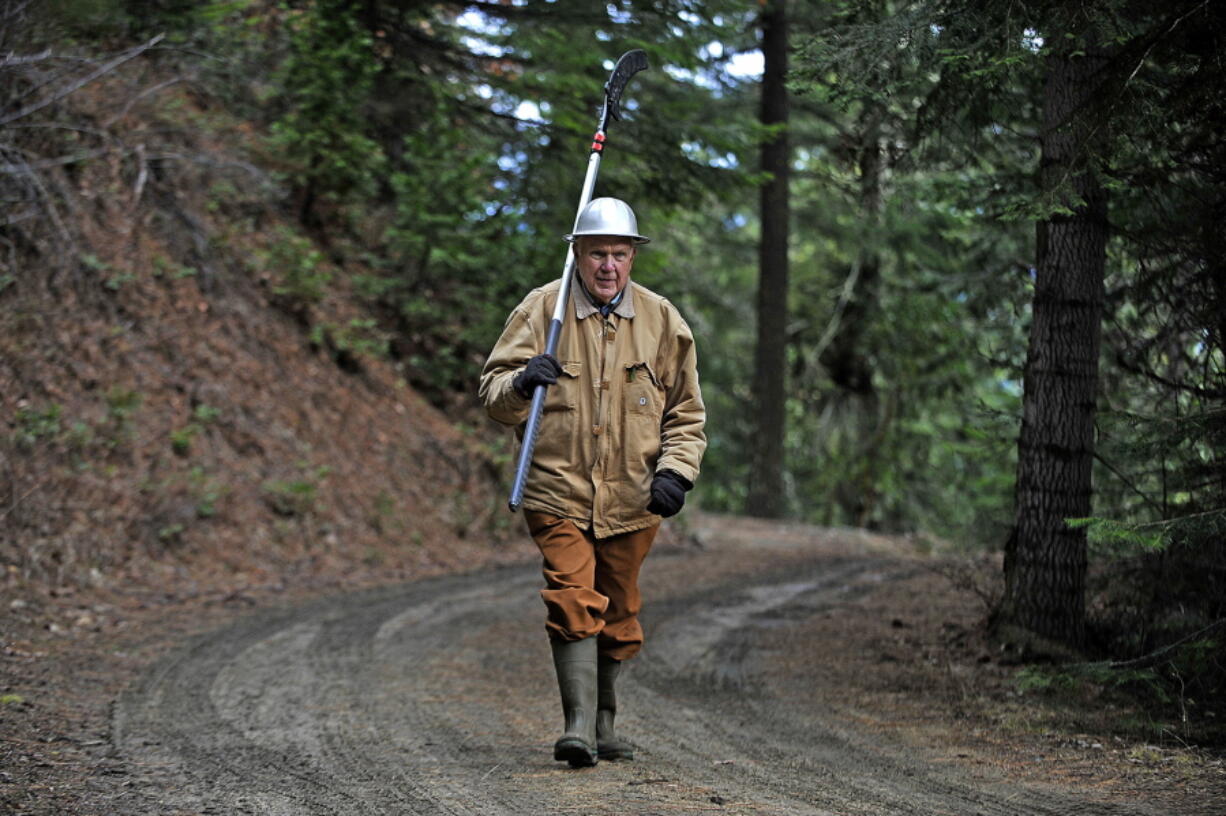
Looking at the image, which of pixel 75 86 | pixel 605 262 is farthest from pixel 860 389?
pixel 605 262

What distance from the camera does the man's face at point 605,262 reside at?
5.18 m

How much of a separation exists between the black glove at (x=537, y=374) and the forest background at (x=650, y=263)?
2.66m

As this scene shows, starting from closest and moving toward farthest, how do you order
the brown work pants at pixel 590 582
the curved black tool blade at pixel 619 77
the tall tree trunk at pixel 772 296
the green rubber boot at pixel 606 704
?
the brown work pants at pixel 590 582 → the green rubber boot at pixel 606 704 → the curved black tool blade at pixel 619 77 → the tall tree trunk at pixel 772 296

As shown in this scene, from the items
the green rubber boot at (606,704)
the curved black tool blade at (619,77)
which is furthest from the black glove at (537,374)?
the curved black tool blade at (619,77)

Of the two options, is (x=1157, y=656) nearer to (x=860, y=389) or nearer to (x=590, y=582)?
(x=590, y=582)

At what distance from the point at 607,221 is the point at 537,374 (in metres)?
0.81

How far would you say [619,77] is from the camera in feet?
21.5

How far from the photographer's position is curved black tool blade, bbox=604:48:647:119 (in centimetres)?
636

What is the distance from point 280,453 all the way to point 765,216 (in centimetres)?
893

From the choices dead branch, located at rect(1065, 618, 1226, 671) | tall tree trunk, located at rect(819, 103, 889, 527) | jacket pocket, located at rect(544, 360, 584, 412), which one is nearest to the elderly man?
jacket pocket, located at rect(544, 360, 584, 412)

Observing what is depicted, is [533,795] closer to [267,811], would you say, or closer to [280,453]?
[267,811]

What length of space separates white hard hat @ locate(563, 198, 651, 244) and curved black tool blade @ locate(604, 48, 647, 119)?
4.22 feet

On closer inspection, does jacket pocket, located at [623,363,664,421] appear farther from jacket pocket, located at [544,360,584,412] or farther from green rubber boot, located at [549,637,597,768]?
green rubber boot, located at [549,637,597,768]

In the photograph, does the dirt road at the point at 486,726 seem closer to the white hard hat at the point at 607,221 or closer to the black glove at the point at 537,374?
the black glove at the point at 537,374
